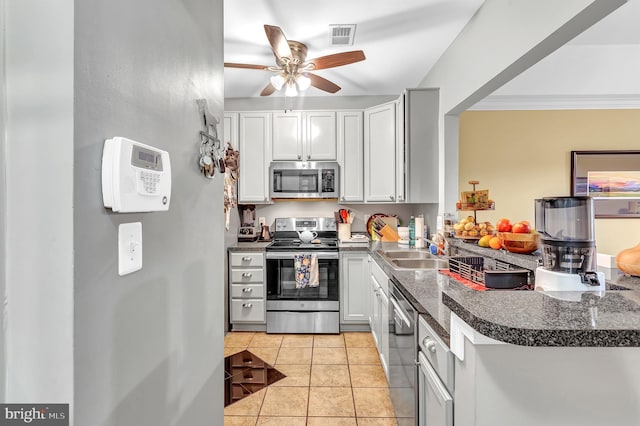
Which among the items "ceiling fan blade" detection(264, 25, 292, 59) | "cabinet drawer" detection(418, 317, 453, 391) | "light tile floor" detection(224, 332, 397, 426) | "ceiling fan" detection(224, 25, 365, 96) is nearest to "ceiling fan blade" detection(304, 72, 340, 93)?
"ceiling fan" detection(224, 25, 365, 96)

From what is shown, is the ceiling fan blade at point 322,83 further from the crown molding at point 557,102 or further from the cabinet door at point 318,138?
the crown molding at point 557,102

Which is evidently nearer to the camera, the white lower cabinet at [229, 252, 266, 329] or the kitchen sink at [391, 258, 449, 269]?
the kitchen sink at [391, 258, 449, 269]

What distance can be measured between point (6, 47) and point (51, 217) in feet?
1.01

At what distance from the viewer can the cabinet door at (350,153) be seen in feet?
11.5

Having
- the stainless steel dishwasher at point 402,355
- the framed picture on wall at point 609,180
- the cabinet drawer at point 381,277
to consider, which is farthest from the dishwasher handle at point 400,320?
the framed picture on wall at point 609,180

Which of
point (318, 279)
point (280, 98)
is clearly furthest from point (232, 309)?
point (280, 98)

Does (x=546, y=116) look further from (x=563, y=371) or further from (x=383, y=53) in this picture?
(x=563, y=371)

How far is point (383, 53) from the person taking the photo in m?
2.74

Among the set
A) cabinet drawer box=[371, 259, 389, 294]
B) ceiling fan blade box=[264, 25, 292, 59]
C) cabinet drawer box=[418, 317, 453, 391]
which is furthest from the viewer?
cabinet drawer box=[371, 259, 389, 294]

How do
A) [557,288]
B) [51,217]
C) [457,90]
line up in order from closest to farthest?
[51,217] → [557,288] → [457,90]

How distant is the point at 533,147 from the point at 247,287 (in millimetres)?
3483

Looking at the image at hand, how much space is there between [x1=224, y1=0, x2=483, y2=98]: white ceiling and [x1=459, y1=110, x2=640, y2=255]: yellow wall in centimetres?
113

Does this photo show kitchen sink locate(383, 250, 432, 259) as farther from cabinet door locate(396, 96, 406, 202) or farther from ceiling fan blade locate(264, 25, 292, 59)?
ceiling fan blade locate(264, 25, 292, 59)

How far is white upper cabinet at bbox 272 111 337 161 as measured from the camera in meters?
3.53
